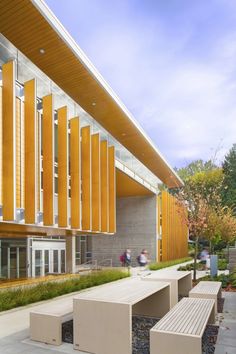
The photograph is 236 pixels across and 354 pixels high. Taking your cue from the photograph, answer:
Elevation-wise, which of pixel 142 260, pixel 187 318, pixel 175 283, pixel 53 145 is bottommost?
pixel 142 260

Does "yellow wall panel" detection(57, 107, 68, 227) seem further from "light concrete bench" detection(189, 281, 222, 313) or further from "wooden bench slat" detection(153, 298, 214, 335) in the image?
"wooden bench slat" detection(153, 298, 214, 335)

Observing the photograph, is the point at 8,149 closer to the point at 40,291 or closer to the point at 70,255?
the point at 40,291

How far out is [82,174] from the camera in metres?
18.4

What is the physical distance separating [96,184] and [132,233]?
15087 mm

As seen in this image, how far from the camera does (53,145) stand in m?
14.9

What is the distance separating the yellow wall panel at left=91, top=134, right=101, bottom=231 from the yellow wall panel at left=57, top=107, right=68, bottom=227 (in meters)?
3.55

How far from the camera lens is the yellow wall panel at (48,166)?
1466 centimetres

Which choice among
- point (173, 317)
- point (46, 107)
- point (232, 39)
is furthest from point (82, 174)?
point (173, 317)

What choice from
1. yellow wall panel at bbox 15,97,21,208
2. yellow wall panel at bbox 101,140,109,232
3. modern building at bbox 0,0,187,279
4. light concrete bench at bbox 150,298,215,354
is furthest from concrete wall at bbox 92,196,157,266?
light concrete bench at bbox 150,298,215,354

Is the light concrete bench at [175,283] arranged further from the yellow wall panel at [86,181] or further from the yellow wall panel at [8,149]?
the yellow wall panel at [86,181]

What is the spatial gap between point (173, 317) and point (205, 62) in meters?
9.71

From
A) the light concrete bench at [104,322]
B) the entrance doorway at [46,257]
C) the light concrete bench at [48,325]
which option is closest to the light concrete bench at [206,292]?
the light concrete bench at [104,322]

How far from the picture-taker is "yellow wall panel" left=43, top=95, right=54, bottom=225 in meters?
14.7

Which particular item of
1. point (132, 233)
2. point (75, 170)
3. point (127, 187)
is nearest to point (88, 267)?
point (132, 233)
